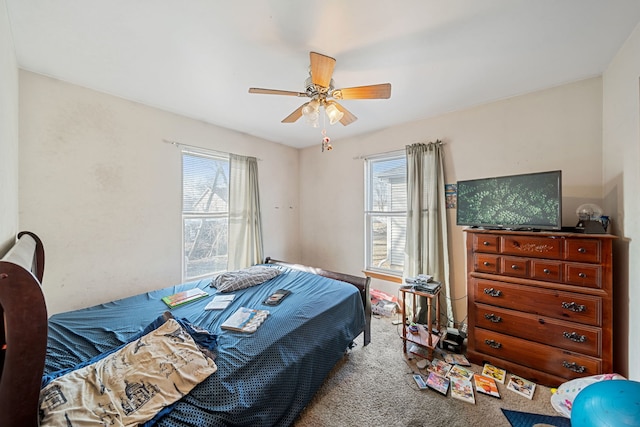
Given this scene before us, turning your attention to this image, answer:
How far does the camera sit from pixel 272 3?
4.06 ft

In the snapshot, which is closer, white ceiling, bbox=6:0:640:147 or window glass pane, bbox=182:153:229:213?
white ceiling, bbox=6:0:640:147

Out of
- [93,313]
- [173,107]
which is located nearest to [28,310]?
[93,313]

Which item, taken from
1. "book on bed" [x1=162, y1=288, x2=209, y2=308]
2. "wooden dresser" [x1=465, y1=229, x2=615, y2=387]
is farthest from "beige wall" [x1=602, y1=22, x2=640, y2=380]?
"book on bed" [x1=162, y1=288, x2=209, y2=308]

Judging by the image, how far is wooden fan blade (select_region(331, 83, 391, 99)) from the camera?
5.19ft

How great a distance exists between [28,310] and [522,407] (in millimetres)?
2622

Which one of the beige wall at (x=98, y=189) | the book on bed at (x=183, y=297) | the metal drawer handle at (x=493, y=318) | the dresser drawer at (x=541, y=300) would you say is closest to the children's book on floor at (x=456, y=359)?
the metal drawer handle at (x=493, y=318)

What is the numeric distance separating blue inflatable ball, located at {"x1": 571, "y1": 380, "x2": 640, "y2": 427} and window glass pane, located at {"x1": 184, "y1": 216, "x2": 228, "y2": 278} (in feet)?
10.4

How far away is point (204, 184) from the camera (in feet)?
9.55

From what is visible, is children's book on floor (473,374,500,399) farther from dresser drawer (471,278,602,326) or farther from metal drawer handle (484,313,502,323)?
dresser drawer (471,278,602,326)

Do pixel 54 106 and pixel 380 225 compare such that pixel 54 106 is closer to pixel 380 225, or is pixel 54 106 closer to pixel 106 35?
pixel 106 35

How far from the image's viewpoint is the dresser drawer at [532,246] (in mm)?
1729

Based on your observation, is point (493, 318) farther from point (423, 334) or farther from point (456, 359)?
point (423, 334)

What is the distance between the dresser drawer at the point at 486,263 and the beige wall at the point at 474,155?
530 mm

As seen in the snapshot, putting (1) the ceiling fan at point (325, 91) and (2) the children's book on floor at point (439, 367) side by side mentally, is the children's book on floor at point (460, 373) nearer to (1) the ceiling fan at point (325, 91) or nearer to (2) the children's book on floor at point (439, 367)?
(2) the children's book on floor at point (439, 367)
